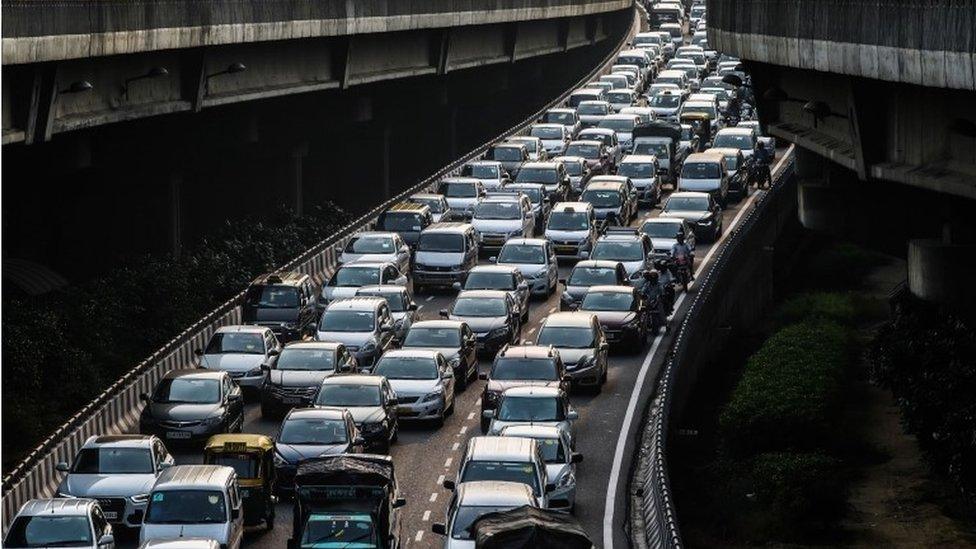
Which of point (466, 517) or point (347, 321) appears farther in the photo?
point (347, 321)

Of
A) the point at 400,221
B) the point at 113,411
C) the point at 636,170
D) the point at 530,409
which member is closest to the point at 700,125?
the point at 636,170

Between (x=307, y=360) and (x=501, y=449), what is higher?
(x=307, y=360)

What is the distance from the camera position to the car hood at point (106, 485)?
95.6 feet

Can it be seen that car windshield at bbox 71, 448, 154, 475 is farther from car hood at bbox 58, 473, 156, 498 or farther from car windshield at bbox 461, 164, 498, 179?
car windshield at bbox 461, 164, 498, 179

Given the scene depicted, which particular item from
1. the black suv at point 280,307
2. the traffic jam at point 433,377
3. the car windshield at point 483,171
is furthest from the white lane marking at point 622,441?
the car windshield at point 483,171

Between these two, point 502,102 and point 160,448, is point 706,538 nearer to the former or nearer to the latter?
point 160,448

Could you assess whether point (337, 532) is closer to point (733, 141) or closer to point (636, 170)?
point (636, 170)

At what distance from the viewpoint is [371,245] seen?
168ft

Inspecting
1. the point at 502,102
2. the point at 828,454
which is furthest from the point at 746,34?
the point at 502,102

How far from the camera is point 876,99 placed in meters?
29.5

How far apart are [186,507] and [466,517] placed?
365 centimetres

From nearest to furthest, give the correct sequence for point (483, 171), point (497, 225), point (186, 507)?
point (186, 507) → point (497, 225) → point (483, 171)

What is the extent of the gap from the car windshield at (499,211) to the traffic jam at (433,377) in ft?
0.19

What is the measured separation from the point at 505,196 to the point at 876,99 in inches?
1064
